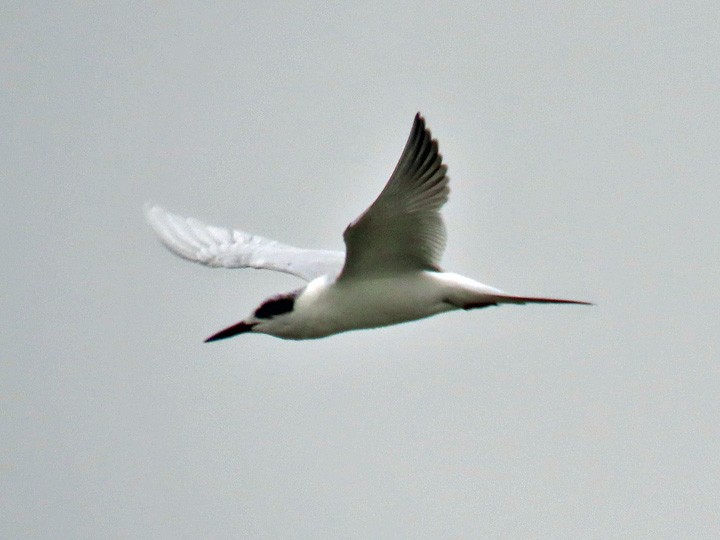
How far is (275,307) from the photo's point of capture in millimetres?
11820

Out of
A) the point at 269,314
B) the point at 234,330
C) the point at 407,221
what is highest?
the point at 407,221

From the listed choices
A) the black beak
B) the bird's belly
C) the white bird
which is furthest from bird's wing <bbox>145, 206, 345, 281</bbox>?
the bird's belly

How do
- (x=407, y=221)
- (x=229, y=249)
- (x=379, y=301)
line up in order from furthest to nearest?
(x=229, y=249) → (x=379, y=301) → (x=407, y=221)

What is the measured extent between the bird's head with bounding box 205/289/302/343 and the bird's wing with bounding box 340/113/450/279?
0.58 meters

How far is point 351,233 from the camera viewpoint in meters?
10.7

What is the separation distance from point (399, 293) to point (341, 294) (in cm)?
42

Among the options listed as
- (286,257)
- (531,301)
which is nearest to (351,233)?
(531,301)

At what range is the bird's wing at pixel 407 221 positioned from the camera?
1042cm

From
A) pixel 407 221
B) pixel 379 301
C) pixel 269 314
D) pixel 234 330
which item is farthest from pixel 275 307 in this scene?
pixel 407 221

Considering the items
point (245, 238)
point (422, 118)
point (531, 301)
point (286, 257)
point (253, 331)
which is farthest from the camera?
point (245, 238)

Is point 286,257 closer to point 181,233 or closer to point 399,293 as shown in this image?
point 181,233

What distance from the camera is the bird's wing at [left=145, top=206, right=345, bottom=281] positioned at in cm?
1306

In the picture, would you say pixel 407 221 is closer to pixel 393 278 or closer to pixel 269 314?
pixel 393 278

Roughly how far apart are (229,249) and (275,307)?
7.53 ft
